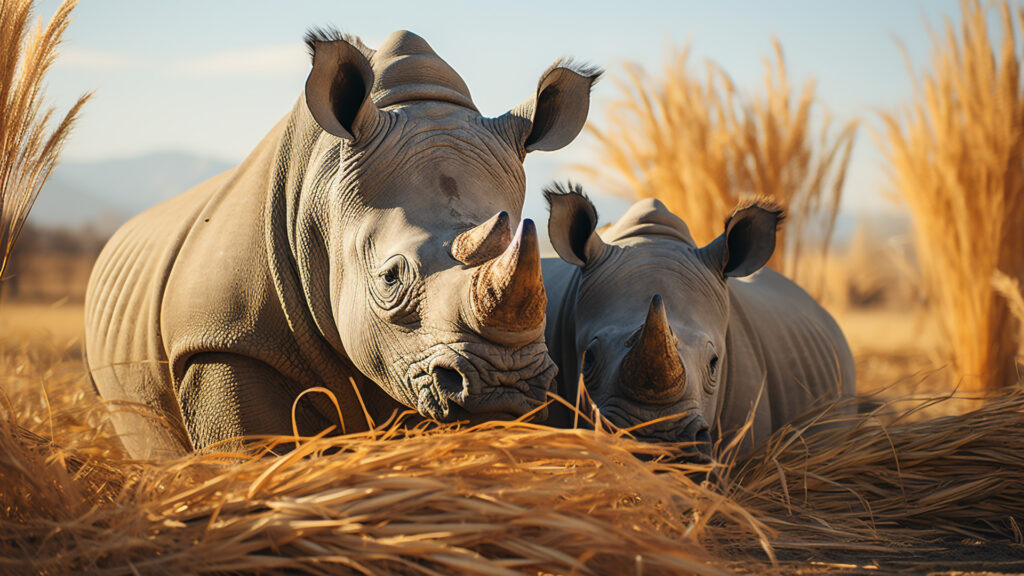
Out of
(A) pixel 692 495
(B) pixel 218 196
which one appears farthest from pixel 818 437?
(B) pixel 218 196

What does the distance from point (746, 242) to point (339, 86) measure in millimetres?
1646

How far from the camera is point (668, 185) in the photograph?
20.4 feet

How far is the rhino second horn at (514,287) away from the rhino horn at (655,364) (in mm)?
478

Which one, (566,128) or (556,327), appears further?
(556,327)

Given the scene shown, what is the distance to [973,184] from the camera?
5.57 metres

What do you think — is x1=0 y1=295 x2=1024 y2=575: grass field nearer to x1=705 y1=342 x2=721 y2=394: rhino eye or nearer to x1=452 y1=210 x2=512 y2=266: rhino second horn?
x1=452 y1=210 x2=512 y2=266: rhino second horn

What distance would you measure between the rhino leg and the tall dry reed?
2.17ft

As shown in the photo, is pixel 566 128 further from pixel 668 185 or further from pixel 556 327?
pixel 668 185

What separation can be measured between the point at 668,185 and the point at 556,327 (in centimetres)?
308

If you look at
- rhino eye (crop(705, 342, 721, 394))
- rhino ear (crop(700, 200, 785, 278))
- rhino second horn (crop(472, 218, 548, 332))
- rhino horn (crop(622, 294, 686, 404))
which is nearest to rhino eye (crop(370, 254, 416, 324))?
rhino second horn (crop(472, 218, 548, 332))

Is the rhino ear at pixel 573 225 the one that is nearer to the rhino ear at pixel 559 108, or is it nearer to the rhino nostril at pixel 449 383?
the rhino ear at pixel 559 108

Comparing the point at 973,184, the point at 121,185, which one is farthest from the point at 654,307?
the point at 121,185

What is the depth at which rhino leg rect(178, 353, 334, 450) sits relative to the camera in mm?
2740

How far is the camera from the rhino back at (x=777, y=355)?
337 centimetres
